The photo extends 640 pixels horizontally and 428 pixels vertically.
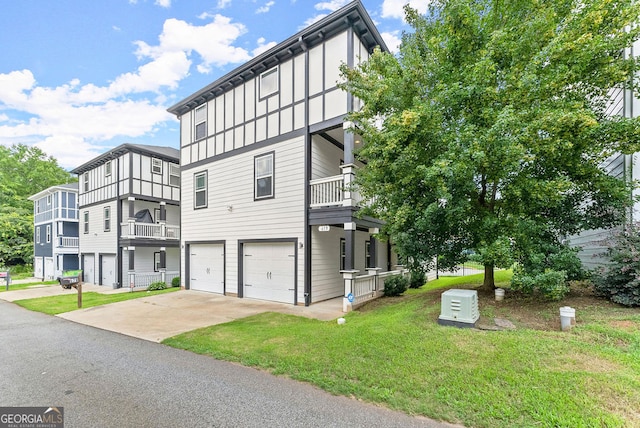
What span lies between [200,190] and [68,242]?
18155 millimetres

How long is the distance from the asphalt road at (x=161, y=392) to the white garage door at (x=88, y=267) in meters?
17.3

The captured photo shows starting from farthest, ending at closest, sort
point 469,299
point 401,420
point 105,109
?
point 105,109, point 469,299, point 401,420

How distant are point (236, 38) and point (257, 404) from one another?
57.4ft

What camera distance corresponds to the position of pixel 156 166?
18.9m

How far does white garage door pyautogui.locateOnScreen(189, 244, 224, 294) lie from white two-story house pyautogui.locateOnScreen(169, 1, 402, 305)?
48mm

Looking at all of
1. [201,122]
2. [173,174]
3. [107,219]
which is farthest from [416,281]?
[107,219]

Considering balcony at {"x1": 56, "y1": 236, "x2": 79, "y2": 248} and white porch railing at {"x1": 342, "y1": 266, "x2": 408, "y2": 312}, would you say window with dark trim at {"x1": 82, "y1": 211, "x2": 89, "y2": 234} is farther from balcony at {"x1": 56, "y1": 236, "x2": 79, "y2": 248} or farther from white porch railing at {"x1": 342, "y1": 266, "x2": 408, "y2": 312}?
white porch railing at {"x1": 342, "y1": 266, "x2": 408, "y2": 312}

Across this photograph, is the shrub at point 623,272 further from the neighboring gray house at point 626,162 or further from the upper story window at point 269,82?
the upper story window at point 269,82

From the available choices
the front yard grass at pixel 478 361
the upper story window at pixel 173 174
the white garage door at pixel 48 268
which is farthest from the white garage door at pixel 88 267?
the front yard grass at pixel 478 361

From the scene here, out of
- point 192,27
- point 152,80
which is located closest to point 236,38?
point 192,27

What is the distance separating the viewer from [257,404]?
139 inches

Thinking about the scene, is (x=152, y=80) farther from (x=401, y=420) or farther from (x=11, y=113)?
(x=401, y=420)

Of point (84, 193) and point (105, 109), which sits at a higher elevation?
point (105, 109)

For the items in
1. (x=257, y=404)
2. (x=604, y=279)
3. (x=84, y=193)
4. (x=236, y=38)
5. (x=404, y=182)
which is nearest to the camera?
(x=257, y=404)
